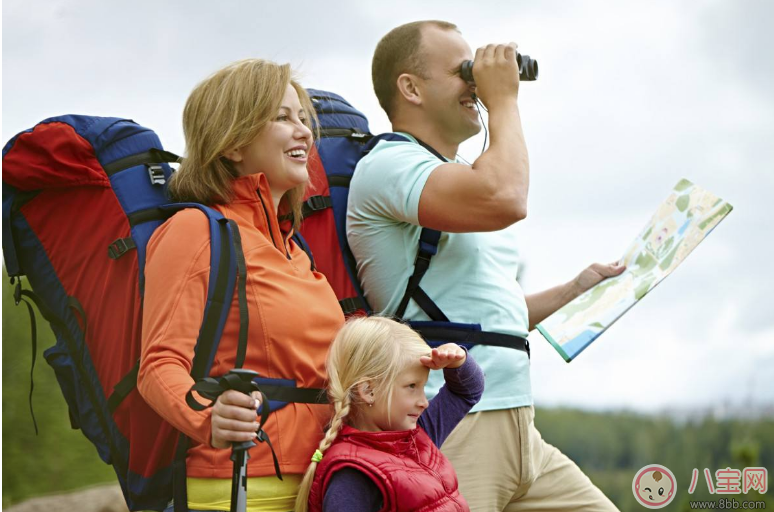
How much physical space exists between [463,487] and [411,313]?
49 cm

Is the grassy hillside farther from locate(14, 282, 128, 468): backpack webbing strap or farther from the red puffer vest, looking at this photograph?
the red puffer vest

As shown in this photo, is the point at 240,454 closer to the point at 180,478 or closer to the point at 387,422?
the point at 180,478

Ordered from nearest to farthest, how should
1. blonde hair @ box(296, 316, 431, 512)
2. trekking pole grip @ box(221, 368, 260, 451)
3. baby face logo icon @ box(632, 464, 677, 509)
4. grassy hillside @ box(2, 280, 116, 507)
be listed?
trekking pole grip @ box(221, 368, 260, 451) < blonde hair @ box(296, 316, 431, 512) < baby face logo icon @ box(632, 464, 677, 509) < grassy hillside @ box(2, 280, 116, 507)

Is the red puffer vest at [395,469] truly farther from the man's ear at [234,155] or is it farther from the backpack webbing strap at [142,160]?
the backpack webbing strap at [142,160]

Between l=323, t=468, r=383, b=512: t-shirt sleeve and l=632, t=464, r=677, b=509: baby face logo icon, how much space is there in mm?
2368

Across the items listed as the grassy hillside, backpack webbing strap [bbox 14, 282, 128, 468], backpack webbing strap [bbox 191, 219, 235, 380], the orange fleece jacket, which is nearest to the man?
the orange fleece jacket

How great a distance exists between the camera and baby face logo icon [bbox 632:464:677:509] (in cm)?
401

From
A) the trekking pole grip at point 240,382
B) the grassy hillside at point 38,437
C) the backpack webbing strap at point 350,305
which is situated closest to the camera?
the trekking pole grip at point 240,382

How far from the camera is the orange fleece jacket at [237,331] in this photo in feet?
5.98

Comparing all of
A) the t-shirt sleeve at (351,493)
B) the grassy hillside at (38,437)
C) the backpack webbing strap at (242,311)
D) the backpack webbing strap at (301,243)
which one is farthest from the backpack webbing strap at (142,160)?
the grassy hillside at (38,437)

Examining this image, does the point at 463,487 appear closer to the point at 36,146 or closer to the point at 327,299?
the point at 327,299

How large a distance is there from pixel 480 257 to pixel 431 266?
0.14 metres

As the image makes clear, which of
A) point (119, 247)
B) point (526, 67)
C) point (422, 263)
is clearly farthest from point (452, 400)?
point (526, 67)

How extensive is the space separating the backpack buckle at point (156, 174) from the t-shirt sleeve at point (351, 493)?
86 cm
